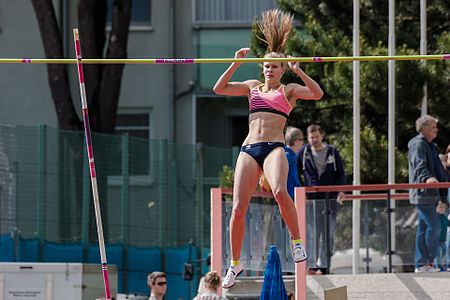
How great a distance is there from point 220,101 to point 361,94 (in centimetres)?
911

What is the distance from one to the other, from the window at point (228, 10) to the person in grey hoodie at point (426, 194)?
13472 mm

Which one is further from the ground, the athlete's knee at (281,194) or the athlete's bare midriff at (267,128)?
the athlete's bare midriff at (267,128)

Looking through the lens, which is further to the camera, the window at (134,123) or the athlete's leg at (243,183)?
the window at (134,123)

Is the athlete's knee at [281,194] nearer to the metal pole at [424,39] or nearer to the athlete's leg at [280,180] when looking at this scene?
the athlete's leg at [280,180]

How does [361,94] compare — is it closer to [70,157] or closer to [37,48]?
[70,157]

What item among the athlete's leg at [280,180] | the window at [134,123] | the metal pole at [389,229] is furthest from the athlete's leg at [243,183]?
the window at [134,123]

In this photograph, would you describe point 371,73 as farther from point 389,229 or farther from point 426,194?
point 426,194

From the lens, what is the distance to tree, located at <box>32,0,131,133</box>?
26.4 metres

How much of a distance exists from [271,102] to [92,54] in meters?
13.8

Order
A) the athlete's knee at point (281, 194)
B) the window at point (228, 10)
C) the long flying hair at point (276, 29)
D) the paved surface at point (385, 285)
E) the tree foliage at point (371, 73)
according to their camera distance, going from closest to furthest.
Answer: the athlete's knee at point (281, 194) < the long flying hair at point (276, 29) < the paved surface at point (385, 285) < the tree foliage at point (371, 73) < the window at point (228, 10)

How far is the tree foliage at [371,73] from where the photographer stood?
21.5m

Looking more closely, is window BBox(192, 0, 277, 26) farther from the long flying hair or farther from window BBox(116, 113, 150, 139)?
the long flying hair

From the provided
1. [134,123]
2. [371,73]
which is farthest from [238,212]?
[134,123]

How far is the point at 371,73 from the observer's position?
21.6 meters
